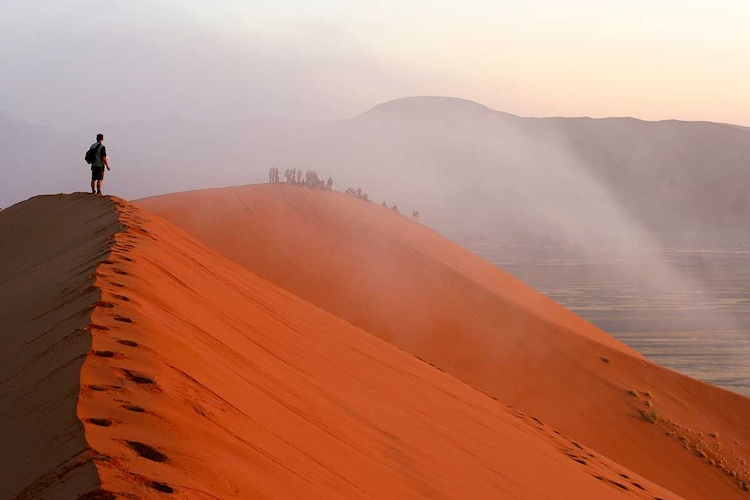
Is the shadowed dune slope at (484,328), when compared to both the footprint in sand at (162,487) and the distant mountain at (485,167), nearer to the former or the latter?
the footprint in sand at (162,487)

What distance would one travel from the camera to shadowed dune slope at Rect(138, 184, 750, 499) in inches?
573

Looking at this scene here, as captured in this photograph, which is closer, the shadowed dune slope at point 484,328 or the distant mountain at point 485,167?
the shadowed dune slope at point 484,328

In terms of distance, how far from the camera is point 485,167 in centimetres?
12738

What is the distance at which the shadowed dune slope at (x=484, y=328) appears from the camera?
14562 mm

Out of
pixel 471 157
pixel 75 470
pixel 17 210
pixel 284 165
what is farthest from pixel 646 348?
pixel 284 165

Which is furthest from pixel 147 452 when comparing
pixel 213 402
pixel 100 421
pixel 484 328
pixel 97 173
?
pixel 484 328

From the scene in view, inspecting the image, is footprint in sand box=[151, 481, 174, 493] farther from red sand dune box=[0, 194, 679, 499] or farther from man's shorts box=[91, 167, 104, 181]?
man's shorts box=[91, 167, 104, 181]

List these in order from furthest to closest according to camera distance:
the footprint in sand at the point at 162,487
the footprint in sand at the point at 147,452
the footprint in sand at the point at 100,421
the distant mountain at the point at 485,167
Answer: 1. the distant mountain at the point at 485,167
2. the footprint in sand at the point at 100,421
3. the footprint in sand at the point at 147,452
4. the footprint in sand at the point at 162,487

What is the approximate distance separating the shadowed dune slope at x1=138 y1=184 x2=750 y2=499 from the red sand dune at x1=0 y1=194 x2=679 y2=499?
201 inches

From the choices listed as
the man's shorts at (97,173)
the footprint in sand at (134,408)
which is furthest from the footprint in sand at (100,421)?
the man's shorts at (97,173)

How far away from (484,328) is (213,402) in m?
15.4

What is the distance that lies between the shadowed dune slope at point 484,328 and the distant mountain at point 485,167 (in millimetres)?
56229

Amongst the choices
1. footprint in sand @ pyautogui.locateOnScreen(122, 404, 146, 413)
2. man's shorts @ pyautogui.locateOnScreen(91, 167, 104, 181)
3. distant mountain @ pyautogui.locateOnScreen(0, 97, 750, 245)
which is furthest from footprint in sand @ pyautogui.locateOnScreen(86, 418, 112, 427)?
distant mountain @ pyautogui.locateOnScreen(0, 97, 750, 245)

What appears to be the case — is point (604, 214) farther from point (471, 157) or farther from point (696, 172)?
point (471, 157)
